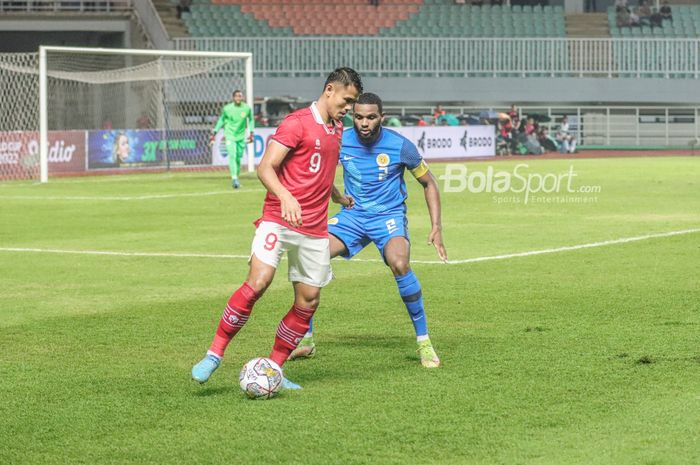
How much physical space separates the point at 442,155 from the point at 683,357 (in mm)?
37384

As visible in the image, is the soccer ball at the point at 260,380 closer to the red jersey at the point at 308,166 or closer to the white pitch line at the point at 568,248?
the red jersey at the point at 308,166

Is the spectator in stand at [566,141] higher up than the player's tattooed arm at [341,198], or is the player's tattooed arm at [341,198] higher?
the spectator in stand at [566,141]

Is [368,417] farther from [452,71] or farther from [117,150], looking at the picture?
[452,71]

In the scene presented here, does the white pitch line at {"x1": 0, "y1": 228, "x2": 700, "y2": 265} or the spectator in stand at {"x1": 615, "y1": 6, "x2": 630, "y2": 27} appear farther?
the spectator in stand at {"x1": 615, "y1": 6, "x2": 630, "y2": 27}

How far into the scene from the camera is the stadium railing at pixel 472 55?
4778 cm

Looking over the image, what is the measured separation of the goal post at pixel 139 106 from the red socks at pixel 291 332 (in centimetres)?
2704

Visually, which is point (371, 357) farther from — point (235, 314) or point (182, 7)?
point (182, 7)

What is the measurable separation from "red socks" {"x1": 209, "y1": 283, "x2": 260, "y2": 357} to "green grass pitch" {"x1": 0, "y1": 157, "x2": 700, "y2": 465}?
0.29 metres

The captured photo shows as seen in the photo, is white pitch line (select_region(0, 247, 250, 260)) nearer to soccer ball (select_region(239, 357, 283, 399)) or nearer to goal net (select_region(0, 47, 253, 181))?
soccer ball (select_region(239, 357, 283, 399))

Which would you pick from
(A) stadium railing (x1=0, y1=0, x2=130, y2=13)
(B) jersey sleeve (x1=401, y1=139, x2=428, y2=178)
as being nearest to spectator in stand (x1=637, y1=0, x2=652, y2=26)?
(A) stadium railing (x1=0, y1=0, x2=130, y2=13)

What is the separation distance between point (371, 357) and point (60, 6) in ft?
125

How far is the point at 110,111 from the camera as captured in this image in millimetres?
40625

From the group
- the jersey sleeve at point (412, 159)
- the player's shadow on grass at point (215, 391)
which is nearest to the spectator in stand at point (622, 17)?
the jersey sleeve at point (412, 159)

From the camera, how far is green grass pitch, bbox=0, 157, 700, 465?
6254 millimetres
